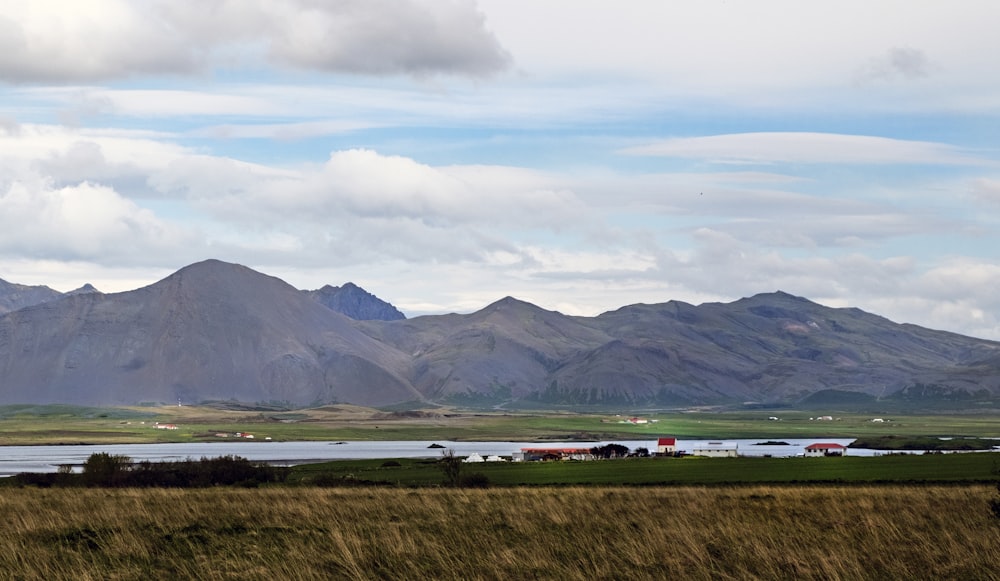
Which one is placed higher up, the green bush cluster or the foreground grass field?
the foreground grass field

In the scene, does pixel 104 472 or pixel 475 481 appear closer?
pixel 475 481

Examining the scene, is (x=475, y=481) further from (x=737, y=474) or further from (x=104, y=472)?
(x=104, y=472)

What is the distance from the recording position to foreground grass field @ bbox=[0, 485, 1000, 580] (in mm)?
19359

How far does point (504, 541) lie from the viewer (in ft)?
77.5

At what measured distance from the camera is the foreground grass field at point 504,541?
19.4m

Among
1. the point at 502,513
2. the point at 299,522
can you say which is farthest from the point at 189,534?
the point at 502,513

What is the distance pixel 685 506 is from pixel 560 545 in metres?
14.1

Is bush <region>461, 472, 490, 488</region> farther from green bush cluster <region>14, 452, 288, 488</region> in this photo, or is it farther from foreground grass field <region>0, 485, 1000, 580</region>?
foreground grass field <region>0, 485, 1000, 580</region>

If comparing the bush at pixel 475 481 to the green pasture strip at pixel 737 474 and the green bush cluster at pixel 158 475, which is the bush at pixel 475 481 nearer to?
the green pasture strip at pixel 737 474

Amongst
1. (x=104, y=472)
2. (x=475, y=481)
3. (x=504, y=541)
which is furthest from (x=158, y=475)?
(x=504, y=541)

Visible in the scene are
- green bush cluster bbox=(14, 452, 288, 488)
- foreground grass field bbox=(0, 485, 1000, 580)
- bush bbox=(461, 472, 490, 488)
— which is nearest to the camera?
foreground grass field bbox=(0, 485, 1000, 580)

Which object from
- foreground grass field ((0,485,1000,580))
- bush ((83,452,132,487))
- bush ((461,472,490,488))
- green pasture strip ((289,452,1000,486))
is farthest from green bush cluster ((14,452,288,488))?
foreground grass field ((0,485,1000,580))

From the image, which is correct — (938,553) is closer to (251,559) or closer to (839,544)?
(839,544)

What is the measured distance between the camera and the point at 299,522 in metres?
29.4
